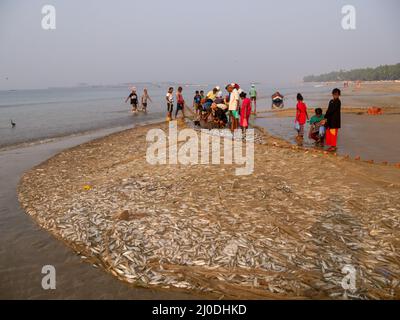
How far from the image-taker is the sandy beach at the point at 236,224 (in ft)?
17.1

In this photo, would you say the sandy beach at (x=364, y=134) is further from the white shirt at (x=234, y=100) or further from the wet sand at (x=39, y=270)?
the wet sand at (x=39, y=270)

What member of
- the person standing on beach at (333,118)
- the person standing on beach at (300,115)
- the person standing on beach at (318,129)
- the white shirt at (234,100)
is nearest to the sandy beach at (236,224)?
the person standing on beach at (333,118)

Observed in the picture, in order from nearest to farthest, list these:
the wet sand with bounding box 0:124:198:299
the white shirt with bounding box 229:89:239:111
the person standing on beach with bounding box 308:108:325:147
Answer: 1. the wet sand with bounding box 0:124:198:299
2. the person standing on beach with bounding box 308:108:325:147
3. the white shirt with bounding box 229:89:239:111

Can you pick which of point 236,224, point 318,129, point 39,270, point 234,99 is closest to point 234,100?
point 234,99

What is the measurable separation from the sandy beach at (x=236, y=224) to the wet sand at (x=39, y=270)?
8.1 inches

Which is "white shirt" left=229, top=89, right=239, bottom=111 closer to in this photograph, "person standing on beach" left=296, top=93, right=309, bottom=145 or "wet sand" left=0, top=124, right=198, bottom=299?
"person standing on beach" left=296, top=93, right=309, bottom=145

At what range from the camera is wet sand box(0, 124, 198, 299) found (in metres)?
5.18

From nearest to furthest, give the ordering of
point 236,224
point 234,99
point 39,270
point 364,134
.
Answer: point 39,270, point 236,224, point 234,99, point 364,134

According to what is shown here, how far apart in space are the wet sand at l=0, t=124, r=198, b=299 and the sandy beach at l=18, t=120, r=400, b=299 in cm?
20

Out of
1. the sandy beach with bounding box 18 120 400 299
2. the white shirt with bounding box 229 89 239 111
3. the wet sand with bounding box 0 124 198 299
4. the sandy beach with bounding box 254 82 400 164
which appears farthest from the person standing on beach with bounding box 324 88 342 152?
the wet sand with bounding box 0 124 198 299

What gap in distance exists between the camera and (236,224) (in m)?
6.95

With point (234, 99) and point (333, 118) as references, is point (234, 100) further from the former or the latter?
point (333, 118)

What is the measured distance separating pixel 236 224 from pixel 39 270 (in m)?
4.25
